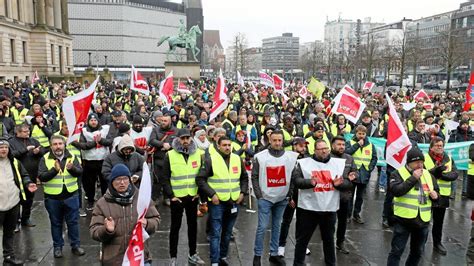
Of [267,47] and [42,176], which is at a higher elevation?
[267,47]

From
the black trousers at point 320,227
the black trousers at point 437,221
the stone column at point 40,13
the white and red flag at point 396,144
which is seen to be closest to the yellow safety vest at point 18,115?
the black trousers at point 320,227

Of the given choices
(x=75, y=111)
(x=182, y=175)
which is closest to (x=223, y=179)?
(x=182, y=175)

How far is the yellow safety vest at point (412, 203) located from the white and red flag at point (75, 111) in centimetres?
462

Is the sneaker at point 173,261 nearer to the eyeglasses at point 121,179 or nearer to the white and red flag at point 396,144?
the eyeglasses at point 121,179

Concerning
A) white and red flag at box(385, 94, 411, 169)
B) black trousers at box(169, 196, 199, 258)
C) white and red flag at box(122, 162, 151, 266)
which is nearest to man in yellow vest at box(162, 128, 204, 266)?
black trousers at box(169, 196, 199, 258)

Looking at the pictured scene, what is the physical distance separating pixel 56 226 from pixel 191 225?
6.41 feet

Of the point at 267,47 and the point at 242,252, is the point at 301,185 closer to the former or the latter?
the point at 242,252

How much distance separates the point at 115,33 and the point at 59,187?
337ft

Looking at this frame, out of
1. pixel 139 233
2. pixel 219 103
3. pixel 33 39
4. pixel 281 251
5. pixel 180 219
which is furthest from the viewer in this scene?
pixel 33 39

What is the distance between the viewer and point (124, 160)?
6.00m

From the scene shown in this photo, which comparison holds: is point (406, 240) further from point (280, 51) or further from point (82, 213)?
point (280, 51)

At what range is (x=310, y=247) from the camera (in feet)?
22.3

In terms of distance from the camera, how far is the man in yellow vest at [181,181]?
19.3 ft

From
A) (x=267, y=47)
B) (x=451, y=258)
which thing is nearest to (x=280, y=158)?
(x=451, y=258)
